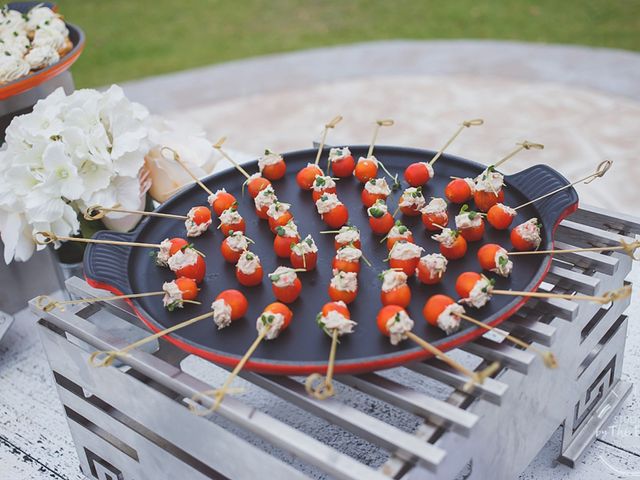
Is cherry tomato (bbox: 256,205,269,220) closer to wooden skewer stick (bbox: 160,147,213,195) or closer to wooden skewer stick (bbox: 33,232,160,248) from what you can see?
wooden skewer stick (bbox: 160,147,213,195)

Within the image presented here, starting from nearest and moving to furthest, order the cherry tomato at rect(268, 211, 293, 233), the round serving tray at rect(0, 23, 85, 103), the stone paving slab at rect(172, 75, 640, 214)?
1. the cherry tomato at rect(268, 211, 293, 233)
2. the round serving tray at rect(0, 23, 85, 103)
3. the stone paving slab at rect(172, 75, 640, 214)

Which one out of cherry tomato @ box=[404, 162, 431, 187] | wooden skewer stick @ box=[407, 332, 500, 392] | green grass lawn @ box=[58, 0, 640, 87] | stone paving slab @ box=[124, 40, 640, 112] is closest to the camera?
wooden skewer stick @ box=[407, 332, 500, 392]

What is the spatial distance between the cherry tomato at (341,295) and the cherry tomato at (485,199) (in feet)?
1.36

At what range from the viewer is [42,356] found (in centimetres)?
217

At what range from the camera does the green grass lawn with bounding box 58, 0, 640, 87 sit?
5.85 meters

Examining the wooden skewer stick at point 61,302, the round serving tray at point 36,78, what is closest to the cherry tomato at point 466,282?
the wooden skewer stick at point 61,302

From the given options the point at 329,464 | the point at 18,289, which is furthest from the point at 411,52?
the point at 329,464

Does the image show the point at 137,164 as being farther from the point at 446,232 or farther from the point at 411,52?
the point at 411,52

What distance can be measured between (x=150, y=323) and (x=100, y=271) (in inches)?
8.7

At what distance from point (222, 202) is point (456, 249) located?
0.57 meters

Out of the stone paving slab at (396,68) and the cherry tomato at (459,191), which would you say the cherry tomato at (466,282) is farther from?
the stone paving slab at (396,68)

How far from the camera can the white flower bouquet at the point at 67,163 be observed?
1.70m

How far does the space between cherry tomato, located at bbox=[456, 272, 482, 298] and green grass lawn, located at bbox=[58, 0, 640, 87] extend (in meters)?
4.71

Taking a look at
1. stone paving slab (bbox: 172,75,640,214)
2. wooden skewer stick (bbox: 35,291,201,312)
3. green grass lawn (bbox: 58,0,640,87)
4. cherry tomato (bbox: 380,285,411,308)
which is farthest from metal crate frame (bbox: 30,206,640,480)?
green grass lawn (bbox: 58,0,640,87)
